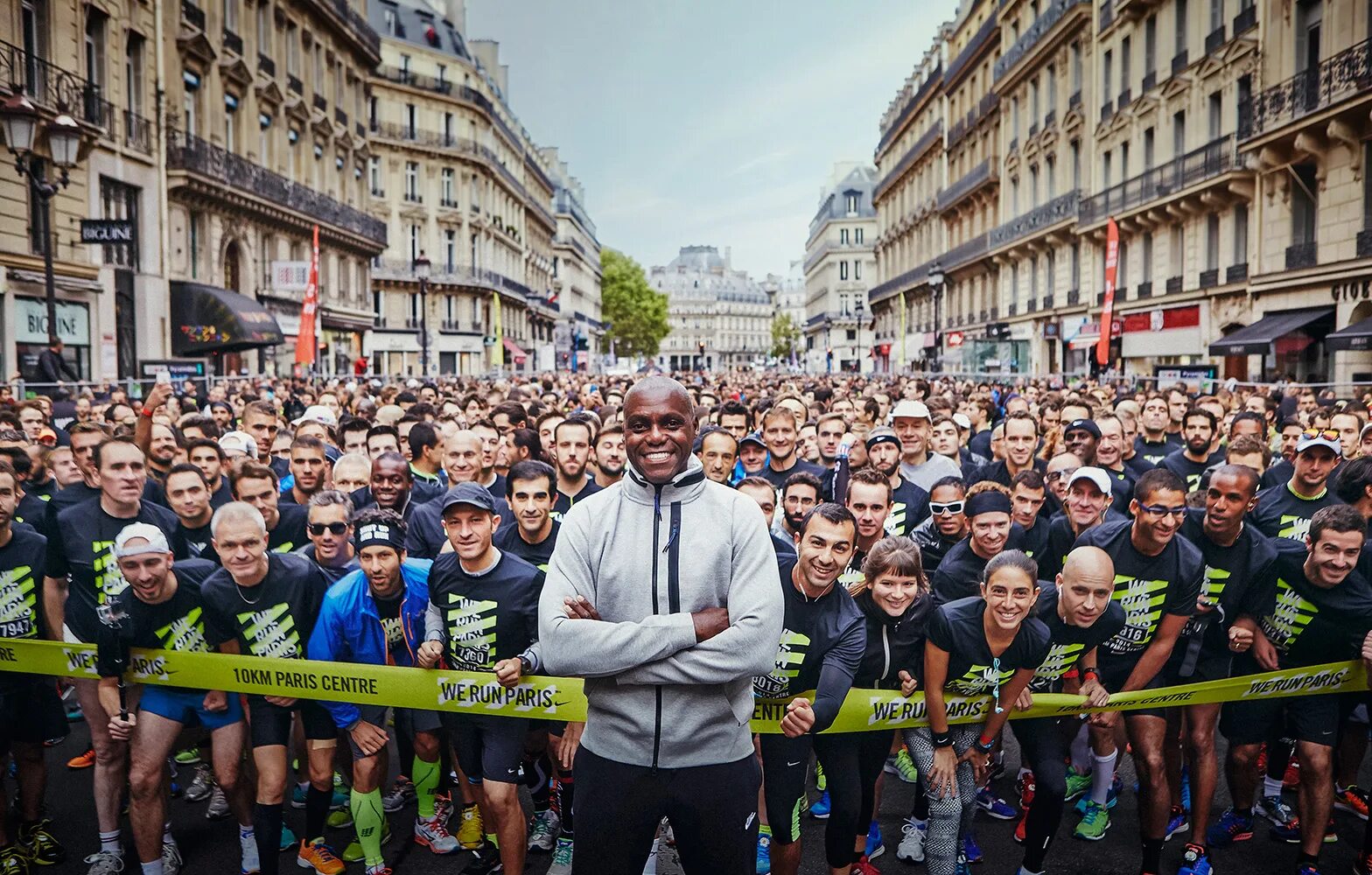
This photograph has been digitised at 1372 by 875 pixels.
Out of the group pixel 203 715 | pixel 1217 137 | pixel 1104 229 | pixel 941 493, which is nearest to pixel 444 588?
pixel 203 715

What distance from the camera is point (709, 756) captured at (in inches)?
111

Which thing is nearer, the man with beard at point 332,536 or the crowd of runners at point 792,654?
the crowd of runners at point 792,654

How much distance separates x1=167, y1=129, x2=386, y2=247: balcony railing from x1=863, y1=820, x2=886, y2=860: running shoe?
25316 millimetres

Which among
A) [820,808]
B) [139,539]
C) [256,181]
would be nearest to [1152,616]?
[820,808]

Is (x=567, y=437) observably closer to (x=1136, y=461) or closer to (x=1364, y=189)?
(x=1136, y=461)

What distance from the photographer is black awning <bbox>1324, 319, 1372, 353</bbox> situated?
16531 millimetres

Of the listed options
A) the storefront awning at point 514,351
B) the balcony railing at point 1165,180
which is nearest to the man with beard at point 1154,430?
the balcony railing at point 1165,180

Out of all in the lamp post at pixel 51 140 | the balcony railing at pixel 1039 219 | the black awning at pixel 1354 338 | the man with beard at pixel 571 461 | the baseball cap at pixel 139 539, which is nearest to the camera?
the baseball cap at pixel 139 539

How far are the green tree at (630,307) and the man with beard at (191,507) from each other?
10251 centimetres

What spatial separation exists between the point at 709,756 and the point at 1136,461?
6.61 m

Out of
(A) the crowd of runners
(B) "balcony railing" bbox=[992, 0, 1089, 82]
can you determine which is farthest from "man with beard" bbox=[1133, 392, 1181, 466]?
(B) "balcony railing" bbox=[992, 0, 1089, 82]

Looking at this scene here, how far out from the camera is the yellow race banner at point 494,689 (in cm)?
434

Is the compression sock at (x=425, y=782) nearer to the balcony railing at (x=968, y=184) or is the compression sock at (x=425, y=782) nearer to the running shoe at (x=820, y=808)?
the running shoe at (x=820, y=808)

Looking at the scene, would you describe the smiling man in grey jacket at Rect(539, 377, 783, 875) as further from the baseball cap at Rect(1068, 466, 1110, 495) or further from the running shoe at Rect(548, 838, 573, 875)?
the baseball cap at Rect(1068, 466, 1110, 495)
